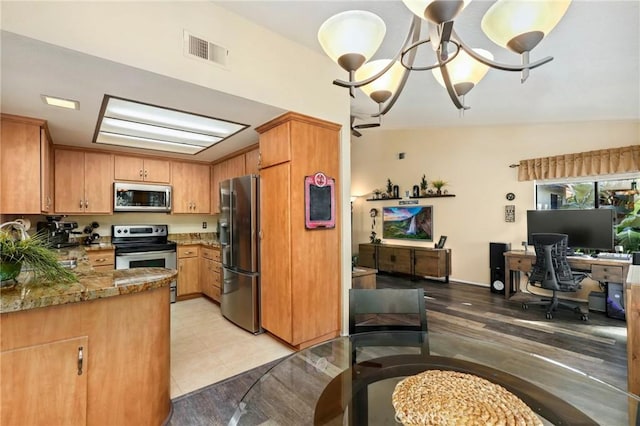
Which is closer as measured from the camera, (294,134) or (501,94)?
(294,134)

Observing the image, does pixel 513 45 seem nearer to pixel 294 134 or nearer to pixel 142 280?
pixel 294 134

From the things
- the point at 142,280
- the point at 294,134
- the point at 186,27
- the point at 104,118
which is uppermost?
the point at 186,27

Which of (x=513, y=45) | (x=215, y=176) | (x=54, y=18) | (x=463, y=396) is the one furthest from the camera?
(x=215, y=176)

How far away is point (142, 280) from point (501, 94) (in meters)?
4.11

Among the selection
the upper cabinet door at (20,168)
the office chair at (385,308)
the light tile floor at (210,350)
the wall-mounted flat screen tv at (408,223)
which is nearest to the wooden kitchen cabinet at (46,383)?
the light tile floor at (210,350)

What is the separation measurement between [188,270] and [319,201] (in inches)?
113

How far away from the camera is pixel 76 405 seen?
143 centimetres

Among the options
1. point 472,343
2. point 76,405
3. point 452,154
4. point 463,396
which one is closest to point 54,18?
point 76,405

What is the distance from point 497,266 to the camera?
4887 mm

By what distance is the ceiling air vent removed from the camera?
6.59 feet

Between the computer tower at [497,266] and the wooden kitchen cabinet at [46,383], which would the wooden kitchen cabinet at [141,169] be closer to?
the wooden kitchen cabinet at [46,383]

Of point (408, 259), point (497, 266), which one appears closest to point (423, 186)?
point (408, 259)

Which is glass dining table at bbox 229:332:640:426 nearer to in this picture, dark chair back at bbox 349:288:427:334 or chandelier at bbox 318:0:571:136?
dark chair back at bbox 349:288:427:334

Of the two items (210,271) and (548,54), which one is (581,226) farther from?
(210,271)
